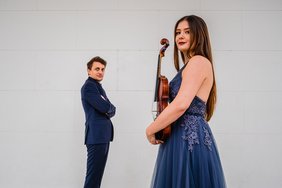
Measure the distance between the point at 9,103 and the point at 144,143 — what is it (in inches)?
54.7

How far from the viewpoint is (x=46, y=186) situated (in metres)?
3.11

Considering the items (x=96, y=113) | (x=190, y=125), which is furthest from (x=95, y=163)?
(x=190, y=125)

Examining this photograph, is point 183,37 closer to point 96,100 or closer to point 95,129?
point 96,100

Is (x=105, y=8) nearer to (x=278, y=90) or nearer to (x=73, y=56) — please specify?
(x=73, y=56)

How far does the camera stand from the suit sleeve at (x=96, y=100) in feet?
7.89

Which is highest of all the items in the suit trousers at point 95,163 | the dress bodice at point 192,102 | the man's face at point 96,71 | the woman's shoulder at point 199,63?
the man's face at point 96,71

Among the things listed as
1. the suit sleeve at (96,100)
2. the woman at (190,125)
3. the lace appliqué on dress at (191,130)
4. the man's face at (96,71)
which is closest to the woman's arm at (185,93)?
the woman at (190,125)

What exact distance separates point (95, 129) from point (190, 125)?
1165mm

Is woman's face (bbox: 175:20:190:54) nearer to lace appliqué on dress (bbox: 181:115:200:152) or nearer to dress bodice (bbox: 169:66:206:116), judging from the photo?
dress bodice (bbox: 169:66:206:116)

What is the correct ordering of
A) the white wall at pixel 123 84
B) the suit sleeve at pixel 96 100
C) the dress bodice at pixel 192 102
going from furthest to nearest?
1. the white wall at pixel 123 84
2. the suit sleeve at pixel 96 100
3. the dress bodice at pixel 192 102

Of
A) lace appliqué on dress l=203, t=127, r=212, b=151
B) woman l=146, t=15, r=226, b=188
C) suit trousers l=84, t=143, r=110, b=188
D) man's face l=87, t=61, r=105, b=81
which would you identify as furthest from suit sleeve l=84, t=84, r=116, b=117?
lace appliqué on dress l=203, t=127, r=212, b=151

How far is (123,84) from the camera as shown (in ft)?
10.2

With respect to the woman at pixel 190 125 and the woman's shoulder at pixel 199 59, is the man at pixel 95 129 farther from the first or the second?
the woman's shoulder at pixel 199 59

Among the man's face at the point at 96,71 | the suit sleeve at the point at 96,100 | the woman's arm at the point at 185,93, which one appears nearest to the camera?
the woman's arm at the point at 185,93
